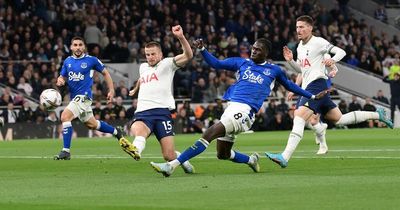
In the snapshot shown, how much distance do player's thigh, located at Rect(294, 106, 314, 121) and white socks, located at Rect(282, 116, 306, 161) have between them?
0.12m

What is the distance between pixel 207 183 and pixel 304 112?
496 centimetres

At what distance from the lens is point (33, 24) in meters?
40.0

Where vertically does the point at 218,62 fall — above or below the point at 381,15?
above

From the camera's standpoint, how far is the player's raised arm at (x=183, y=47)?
15633mm

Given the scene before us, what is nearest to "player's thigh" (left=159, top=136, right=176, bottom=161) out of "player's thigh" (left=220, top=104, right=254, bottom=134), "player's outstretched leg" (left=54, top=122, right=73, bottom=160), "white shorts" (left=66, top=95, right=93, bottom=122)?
"player's thigh" (left=220, top=104, right=254, bottom=134)

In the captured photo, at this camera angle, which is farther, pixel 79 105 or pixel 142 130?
pixel 79 105

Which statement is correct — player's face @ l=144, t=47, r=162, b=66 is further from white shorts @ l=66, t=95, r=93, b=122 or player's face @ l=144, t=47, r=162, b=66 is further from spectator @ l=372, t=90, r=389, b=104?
spectator @ l=372, t=90, r=389, b=104

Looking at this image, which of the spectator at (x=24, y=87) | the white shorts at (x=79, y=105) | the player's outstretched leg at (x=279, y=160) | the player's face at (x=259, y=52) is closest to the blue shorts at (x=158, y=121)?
the player's outstretched leg at (x=279, y=160)

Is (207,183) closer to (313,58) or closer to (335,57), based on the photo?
(335,57)

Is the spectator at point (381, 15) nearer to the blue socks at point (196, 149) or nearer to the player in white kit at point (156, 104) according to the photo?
the player in white kit at point (156, 104)

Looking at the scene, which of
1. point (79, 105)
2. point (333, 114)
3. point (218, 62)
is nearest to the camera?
point (218, 62)

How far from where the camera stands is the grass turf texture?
11859 millimetres

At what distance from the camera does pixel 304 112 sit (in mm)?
19094

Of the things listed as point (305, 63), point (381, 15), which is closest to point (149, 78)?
point (305, 63)
